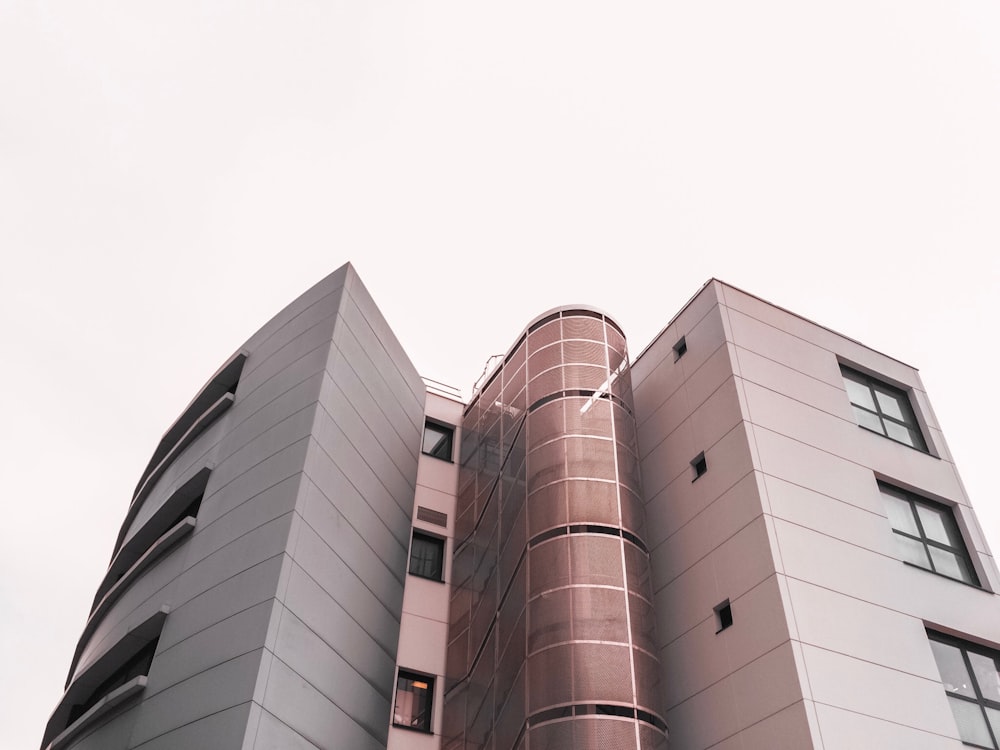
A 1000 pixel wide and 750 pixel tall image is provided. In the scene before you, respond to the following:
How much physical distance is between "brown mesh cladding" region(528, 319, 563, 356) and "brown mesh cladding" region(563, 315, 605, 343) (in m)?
0.19

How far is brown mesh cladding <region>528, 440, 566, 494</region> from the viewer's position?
19.9m

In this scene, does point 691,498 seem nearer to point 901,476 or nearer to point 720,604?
point 720,604

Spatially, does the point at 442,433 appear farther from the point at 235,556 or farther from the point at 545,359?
the point at 235,556

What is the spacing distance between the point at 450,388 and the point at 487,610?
939 cm

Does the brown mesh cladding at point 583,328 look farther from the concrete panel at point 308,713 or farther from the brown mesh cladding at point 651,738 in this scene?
the concrete panel at point 308,713

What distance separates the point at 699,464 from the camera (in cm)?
1977

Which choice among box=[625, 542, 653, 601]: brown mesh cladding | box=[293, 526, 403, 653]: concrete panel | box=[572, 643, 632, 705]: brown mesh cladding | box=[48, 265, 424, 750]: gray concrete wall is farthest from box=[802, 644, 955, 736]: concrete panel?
box=[293, 526, 403, 653]: concrete panel

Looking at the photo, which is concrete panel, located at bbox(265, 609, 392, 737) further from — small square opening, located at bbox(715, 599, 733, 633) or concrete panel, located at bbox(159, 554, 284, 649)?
small square opening, located at bbox(715, 599, 733, 633)

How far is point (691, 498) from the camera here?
19.3 m

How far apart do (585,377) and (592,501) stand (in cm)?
363

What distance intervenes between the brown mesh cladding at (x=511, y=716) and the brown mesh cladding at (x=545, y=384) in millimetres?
6751

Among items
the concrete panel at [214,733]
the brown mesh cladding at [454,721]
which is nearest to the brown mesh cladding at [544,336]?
the brown mesh cladding at [454,721]

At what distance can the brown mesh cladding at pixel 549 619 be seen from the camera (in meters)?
17.2

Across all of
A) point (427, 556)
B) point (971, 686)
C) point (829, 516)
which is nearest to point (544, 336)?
point (427, 556)
